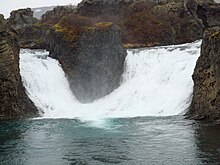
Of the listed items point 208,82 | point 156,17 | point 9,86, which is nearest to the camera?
point 208,82

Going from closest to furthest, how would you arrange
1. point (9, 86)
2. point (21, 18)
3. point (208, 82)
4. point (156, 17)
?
point (208, 82) < point (9, 86) < point (156, 17) < point (21, 18)

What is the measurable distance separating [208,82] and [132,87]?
1196 centimetres

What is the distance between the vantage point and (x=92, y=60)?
4675cm

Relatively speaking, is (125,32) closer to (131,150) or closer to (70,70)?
(70,70)

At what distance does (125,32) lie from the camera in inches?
2906

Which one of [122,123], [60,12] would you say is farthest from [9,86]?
[60,12]

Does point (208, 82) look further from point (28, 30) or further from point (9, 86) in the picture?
point (28, 30)

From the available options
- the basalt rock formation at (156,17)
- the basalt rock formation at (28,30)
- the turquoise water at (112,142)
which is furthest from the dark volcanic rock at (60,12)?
the turquoise water at (112,142)

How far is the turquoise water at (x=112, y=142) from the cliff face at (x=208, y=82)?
179cm

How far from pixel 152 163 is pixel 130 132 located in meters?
7.84

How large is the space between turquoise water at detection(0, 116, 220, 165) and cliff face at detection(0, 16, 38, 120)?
161 inches

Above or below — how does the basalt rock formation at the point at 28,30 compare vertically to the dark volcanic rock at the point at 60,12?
below

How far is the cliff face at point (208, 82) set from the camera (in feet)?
103

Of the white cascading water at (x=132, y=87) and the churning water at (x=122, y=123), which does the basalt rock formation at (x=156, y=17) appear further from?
the churning water at (x=122, y=123)
